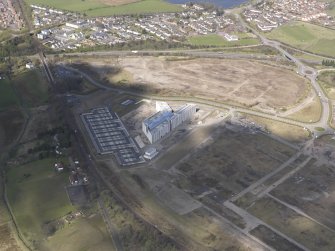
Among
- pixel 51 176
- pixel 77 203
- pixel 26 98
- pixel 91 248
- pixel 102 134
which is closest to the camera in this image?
pixel 91 248

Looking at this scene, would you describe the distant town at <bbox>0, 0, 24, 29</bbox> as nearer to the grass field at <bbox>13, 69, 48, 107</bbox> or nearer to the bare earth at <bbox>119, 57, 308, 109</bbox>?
the grass field at <bbox>13, 69, 48, 107</bbox>

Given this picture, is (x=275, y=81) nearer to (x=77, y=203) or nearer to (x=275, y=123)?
(x=275, y=123)

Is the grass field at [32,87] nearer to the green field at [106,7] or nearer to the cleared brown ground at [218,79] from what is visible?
the cleared brown ground at [218,79]

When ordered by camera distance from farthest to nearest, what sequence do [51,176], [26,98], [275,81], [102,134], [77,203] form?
[275,81] < [26,98] < [102,134] < [51,176] < [77,203]

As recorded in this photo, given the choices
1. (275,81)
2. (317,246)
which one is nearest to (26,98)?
(275,81)

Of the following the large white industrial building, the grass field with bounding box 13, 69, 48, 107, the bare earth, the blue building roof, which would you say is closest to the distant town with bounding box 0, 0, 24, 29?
the grass field with bounding box 13, 69, 48, 107

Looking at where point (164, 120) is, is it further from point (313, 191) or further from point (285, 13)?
point (285, 13)

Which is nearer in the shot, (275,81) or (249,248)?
(249,248)
